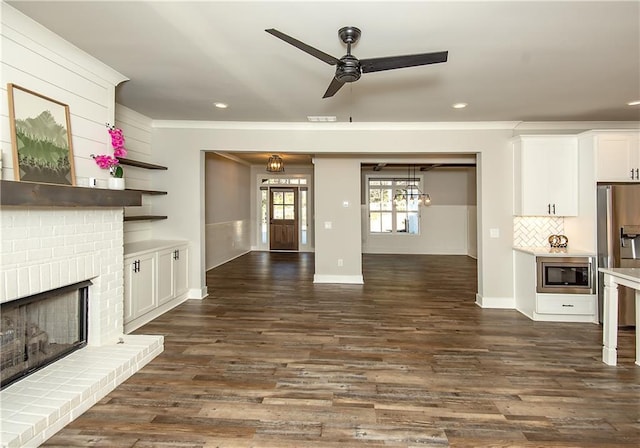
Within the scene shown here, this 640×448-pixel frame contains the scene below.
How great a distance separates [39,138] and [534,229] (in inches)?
228

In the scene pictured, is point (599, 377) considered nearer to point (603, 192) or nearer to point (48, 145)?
point (603, 192)

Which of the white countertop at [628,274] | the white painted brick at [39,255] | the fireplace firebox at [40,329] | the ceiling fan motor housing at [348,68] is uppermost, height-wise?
the ceiling fan motor housing at [348,68]

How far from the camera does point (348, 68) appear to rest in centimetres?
224

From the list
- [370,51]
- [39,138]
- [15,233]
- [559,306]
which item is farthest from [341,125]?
[15,233]

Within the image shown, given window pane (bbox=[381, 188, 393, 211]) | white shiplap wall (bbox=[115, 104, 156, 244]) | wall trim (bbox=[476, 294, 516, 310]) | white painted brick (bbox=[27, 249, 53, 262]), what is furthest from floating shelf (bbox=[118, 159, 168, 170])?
window pane (bbox=[381, 188, 393, 211])

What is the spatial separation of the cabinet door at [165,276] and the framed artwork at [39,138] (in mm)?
1844

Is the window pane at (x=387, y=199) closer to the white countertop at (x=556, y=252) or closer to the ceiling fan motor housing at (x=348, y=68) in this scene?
the white countertop at (x=556, y=252)

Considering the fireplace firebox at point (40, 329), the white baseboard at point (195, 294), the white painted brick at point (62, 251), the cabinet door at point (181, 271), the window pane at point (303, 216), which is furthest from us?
the window pane at point (303, 216)

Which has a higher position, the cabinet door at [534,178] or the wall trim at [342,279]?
the cabinet door at [534,178]

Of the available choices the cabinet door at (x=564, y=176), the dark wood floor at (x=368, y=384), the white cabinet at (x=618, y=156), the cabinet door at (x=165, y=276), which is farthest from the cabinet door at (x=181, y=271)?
the white cabinet at (x=618, y=156)

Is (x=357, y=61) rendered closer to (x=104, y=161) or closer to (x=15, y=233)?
(x=104, y=161)

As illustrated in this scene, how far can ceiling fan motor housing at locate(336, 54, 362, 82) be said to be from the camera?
222 centimetres

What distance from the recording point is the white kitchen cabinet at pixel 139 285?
145 inches

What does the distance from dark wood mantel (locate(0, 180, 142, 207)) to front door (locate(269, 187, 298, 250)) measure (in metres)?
7.73
